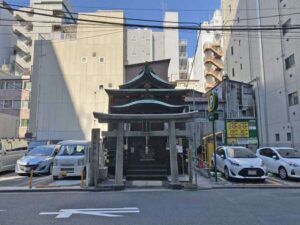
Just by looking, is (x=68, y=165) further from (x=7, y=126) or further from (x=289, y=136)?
(x=289, y=136)

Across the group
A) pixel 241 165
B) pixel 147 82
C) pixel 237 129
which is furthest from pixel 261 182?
pixel 147 82

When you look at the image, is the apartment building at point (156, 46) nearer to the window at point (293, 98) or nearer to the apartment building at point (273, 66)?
the apartment building at point (273, 66)

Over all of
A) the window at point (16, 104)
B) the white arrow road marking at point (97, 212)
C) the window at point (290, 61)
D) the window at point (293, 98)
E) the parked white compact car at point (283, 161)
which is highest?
the window at point (290, 61)

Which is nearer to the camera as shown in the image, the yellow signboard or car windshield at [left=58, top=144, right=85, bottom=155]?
car windshield at [left=58, top=144, right=85, bottom=155]

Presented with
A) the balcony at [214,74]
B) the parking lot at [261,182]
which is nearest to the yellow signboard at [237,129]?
the parking lot at [261,182]

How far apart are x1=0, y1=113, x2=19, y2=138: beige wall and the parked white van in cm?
512

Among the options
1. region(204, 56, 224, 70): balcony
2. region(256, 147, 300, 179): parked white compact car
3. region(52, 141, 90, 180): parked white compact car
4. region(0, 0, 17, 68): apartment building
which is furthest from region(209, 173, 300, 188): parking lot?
region(0, 0, 17, 68): apartment building

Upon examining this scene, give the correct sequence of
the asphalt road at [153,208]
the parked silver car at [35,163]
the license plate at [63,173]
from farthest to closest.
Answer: the parked silver car at [35,163] → the license plate at [63,173] → the asphalt road at [153,208]

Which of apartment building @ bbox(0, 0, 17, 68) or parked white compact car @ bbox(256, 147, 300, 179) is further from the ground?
apartment building @ bbox(0, 0, 17, 68)

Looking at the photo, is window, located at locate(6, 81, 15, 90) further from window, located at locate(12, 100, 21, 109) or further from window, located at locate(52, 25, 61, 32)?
window, located at locate(52, 25, 61, 32)

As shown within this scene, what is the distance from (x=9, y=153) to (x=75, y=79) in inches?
845

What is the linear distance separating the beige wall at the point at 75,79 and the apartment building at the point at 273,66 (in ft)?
52.3

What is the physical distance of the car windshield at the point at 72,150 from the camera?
14867mm

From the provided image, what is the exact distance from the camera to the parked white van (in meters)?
16.4
